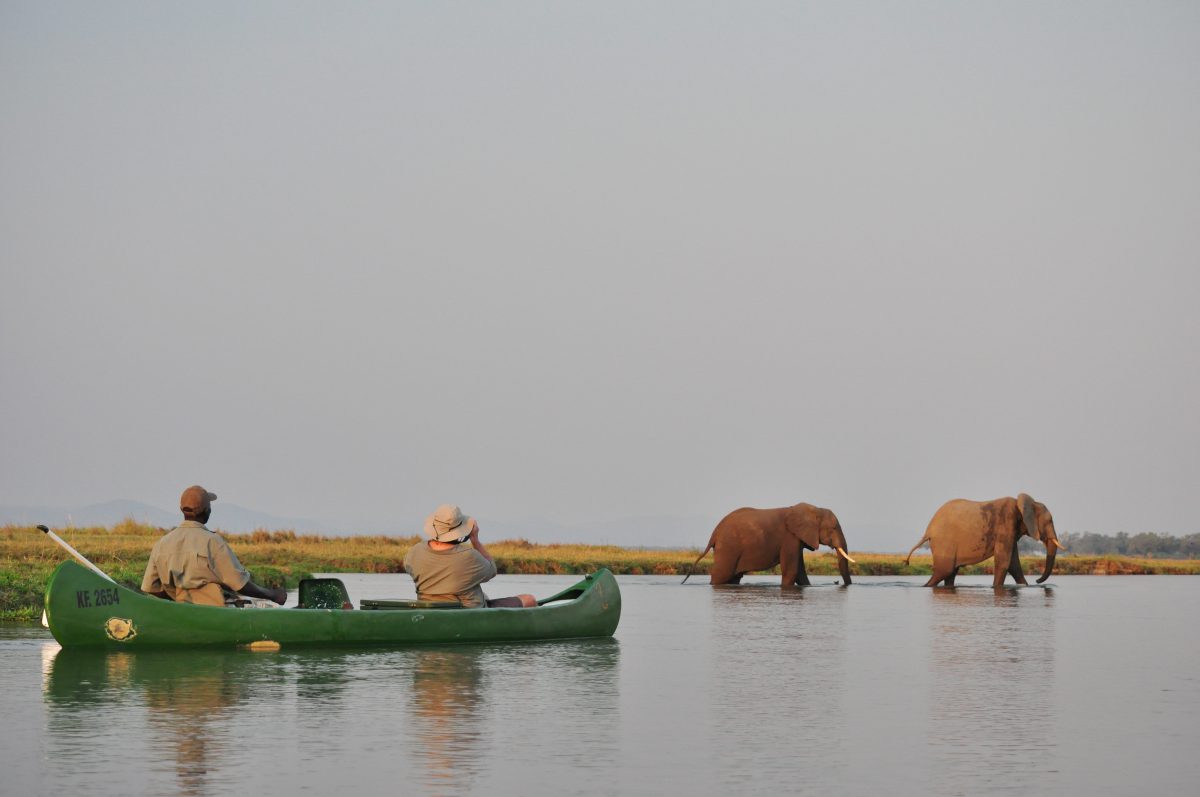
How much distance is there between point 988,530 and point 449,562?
23.5 meters

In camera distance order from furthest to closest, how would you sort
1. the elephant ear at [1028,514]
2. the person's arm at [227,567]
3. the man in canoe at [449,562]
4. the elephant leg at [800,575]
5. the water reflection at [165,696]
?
the elephant leg at [800,575], the elephant ear at [1028,514], the man in canoe at [449,562], the person's arm at [227,567], the water reflection at [165,696]

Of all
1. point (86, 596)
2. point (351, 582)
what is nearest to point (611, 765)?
point (86, 596)

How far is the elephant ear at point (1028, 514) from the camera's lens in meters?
39.3

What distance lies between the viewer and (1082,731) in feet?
41.5

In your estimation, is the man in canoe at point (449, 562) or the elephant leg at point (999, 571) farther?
the elephant leg at point (999, 571)

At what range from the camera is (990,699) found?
48.1 ft

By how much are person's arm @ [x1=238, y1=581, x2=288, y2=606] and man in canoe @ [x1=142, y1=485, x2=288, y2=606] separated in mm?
Result: 58

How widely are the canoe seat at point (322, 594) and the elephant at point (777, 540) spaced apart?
22.8 meters

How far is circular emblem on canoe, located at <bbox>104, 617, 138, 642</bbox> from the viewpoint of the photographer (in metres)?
17.3

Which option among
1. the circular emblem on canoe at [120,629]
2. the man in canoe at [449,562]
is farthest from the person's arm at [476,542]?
the circular emblem on canoe at [120,629]

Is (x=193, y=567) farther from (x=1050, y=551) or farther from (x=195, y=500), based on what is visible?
(x=1050, y=551)

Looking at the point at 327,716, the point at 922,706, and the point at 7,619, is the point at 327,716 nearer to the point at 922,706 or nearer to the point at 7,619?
the point at 922,706

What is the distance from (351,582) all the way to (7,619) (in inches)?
632

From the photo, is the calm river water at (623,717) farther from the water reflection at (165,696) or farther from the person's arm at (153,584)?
the person's arm at (153,584)
